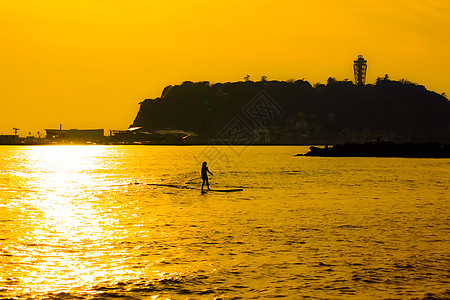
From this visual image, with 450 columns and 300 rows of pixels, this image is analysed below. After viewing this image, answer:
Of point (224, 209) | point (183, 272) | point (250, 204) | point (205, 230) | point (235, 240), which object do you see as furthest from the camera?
point (250, 204)

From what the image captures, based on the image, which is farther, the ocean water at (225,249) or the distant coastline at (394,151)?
the distant coastline at (394,151)

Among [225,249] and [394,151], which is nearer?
[225,249]

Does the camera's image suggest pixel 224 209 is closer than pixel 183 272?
No

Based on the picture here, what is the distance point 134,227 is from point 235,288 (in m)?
12.7

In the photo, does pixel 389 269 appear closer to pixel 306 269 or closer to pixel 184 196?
pixel 306 269

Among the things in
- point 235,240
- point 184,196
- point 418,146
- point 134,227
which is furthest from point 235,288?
point 418,146

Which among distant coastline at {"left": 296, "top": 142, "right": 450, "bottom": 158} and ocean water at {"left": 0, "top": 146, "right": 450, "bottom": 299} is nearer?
ocean water at {"left": 0, "top": 146, "right": 450, "bottom": 299}

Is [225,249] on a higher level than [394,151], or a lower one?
lower

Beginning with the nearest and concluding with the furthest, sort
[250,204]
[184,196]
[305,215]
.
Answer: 1. [305,215]
2. [250,204]
3. [184,196]

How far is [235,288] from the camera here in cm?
1795

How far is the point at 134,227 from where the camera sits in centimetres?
2972

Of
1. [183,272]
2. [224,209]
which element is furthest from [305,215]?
[183,272]

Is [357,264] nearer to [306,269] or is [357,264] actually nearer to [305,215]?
[306,269]

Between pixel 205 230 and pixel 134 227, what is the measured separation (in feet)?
11.9
